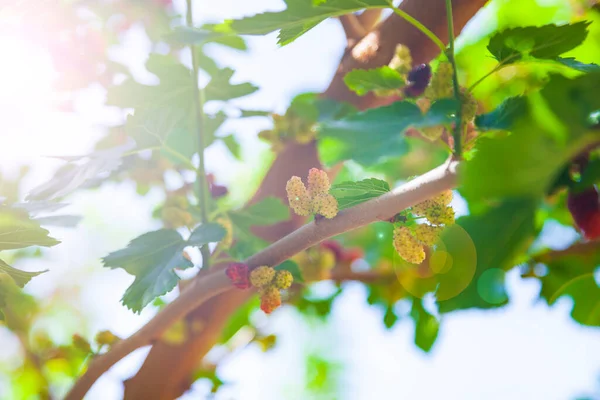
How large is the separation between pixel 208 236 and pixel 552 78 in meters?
0.50

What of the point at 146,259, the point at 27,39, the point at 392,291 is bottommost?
the point at 392,291

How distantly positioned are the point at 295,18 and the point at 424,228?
10.3 inches

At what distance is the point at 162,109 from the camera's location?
2.81 ft

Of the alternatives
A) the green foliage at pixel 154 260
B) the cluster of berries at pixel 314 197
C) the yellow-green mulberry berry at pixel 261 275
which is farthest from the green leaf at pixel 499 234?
A: the green foliage at pixel 154 260

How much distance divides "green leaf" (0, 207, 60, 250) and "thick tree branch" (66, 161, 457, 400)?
0.21 m

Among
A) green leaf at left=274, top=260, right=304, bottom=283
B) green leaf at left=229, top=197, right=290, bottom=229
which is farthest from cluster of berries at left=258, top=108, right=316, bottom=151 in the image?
green leaf at left=274, top=260, right=304, bottom=283

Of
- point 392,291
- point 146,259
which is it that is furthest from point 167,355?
point 392,291

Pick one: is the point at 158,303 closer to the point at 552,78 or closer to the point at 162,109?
the point at 162,109

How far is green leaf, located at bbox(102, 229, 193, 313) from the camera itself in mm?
627

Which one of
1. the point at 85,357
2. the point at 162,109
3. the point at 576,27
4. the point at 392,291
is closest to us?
the point at 576,27

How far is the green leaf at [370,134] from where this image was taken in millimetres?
365

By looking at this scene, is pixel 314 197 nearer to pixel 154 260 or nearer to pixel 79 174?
pixel 154 260

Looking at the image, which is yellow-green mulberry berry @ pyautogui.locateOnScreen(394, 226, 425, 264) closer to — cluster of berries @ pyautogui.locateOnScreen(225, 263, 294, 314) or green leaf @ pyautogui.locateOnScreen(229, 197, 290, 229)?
cluster of berries @ pyautogui.locateOnScreen(225, 263, 294, 314)

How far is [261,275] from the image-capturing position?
0.63 metres
